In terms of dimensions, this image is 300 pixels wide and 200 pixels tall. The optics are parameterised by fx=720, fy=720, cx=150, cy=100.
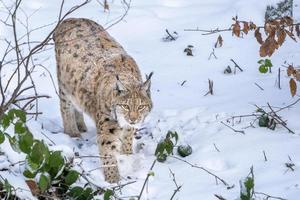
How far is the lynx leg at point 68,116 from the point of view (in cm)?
714

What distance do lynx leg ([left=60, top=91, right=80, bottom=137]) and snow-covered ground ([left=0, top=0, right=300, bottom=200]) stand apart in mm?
126

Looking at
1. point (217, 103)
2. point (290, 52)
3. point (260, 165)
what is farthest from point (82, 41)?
point (290, 52)

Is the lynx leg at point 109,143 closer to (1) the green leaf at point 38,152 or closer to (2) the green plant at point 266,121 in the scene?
(2) the green plant at point 266,121

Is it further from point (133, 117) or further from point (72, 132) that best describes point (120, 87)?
point (72, 132)

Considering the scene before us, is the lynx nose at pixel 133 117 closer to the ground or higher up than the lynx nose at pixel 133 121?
higher up

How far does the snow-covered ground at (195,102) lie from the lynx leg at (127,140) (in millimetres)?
105

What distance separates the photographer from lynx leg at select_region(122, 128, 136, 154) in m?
6.33

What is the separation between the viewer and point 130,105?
6004 millimetres

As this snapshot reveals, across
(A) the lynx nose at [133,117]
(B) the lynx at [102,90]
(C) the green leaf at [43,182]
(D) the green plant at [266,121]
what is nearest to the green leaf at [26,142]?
(C) the green leaf at [43,182]

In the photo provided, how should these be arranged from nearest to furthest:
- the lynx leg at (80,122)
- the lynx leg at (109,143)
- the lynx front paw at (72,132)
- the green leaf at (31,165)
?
the green leaf at (31,165) → the lynx leg at (109,143) → the lynx front paw at (72,132) → the lynx leg at (80,122)

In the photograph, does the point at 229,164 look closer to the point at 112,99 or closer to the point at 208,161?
the point at 208,161

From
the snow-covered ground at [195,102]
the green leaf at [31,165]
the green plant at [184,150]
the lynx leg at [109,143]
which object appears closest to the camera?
the green leaf at [31,165]

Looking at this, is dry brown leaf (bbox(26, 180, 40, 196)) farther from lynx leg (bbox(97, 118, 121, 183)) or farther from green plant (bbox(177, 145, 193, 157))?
green plant (bbox(177, 145, 193, 157))

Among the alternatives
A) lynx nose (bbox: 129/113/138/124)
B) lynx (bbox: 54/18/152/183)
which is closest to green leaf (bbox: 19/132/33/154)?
lynx (bbox: 54/18/152/183)
